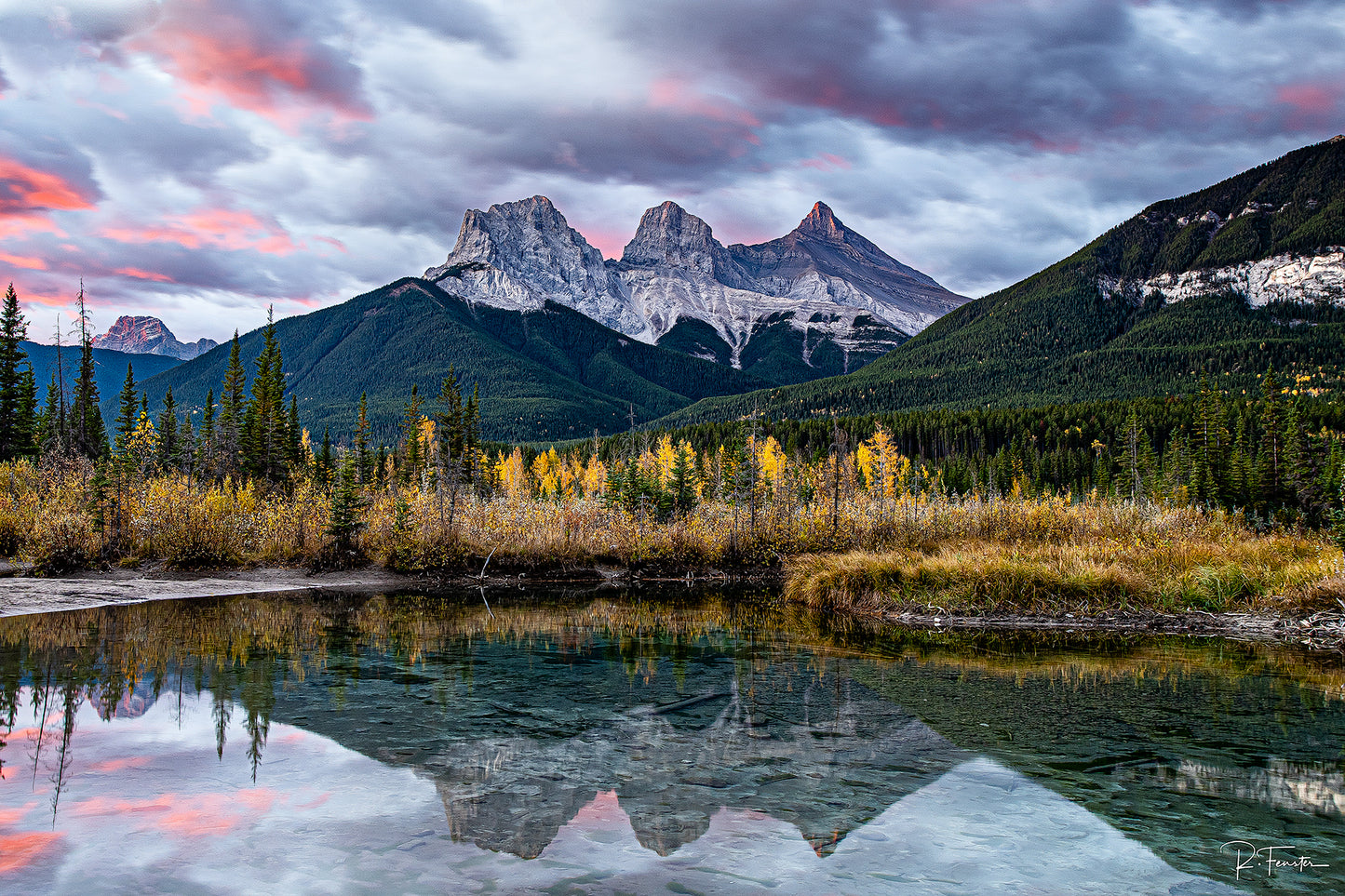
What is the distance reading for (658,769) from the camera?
8531mm

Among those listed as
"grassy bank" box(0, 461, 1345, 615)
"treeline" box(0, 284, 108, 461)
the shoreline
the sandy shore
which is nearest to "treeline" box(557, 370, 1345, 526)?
"grassy bank" box(0, 461, 1345, 615)

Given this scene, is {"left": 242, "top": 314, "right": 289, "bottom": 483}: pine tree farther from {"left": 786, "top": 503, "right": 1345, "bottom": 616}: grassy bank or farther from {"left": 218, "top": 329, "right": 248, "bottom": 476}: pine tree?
{"left": 786, "top": 503, "right": 1345, "bottom": 616}: grassy bank

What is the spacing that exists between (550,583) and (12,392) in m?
45.1

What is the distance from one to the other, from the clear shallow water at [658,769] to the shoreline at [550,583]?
2797mm

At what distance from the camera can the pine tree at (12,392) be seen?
50.0 metres

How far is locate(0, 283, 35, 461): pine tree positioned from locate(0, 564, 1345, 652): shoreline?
33882 millimetres

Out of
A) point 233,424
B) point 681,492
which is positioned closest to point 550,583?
point 681,492

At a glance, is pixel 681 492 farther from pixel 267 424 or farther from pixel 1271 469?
pixel 1271 469

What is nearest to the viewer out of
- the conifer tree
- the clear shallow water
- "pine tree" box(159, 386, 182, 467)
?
the clear shallow water

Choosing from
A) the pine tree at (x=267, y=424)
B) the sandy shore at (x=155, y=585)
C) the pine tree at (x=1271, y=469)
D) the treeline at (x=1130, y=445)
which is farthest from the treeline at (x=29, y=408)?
the pine tree at (x=1271, y=469)

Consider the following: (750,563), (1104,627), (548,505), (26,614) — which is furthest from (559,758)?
(548,505)

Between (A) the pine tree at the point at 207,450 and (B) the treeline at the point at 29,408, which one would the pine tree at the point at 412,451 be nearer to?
(A) the pine tree at the point at 207,450

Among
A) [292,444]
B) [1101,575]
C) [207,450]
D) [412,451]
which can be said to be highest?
[292,444]

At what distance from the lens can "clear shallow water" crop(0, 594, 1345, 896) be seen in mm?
6105
